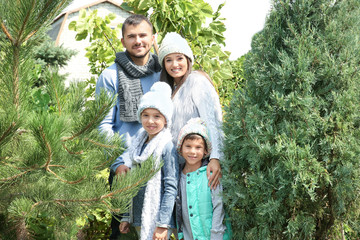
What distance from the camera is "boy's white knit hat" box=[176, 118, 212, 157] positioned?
2828 mm

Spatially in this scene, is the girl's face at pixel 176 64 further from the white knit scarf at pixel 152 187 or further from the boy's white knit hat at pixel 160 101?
the white knit scarf at pixel 152 187

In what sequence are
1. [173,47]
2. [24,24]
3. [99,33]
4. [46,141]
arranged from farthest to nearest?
[99,33] < [173,47] < [24,24] < [46,141]

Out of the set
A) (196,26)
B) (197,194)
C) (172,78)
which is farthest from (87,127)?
(196,26)

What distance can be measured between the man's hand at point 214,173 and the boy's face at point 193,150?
11 cm

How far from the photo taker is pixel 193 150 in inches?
111

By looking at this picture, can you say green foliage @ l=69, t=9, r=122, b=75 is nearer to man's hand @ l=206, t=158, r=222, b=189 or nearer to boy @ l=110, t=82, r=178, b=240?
boy @ l=110, t=82, r=178, b=240

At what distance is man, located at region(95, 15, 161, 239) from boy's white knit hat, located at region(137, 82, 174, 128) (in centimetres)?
31

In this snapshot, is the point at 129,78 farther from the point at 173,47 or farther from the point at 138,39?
the point at 173,47

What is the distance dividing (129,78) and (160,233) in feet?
4.16

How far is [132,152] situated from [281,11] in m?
1.41

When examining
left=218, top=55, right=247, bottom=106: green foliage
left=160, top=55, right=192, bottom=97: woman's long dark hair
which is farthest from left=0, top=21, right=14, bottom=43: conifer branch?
left=218, top=55, right=247, bottom=106: green foliage

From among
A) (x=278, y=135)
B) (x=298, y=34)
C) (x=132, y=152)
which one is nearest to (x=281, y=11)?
(x=298, y=34)

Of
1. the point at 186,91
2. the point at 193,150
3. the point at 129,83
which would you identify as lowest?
the point at 193,150

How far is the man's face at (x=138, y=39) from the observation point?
332 cm
